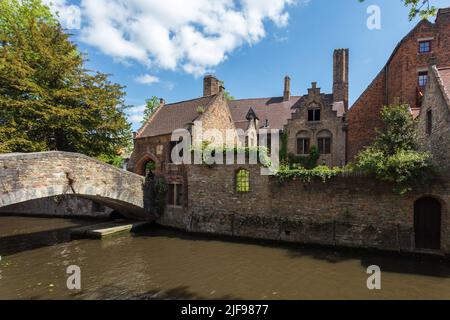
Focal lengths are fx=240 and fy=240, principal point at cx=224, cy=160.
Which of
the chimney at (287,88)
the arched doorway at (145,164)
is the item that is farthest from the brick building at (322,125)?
the arched doorway at (145,164)

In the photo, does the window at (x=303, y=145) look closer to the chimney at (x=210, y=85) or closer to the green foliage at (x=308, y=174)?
the chimney at (x=210, y=85)

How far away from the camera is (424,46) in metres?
15.9

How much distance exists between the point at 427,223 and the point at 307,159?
34.8ft

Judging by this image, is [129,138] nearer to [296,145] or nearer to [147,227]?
[147,227]

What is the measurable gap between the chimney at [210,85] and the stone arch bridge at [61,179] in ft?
33.2

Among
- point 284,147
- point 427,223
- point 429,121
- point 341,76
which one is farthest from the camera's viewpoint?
point 341,76

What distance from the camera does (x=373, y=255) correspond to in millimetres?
9414

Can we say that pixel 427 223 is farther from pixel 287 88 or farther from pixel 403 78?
pixel 287 88

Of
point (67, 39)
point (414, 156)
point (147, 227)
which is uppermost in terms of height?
point (67, 39)

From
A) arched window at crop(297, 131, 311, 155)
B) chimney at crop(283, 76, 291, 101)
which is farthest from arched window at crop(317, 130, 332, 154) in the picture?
chimney at crop(283, 76, 291, 101)

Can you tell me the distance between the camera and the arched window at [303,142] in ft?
65.1

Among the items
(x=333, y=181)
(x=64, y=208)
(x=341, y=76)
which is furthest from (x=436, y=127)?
(x=64, y=208)

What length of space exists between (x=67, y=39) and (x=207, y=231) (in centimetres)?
1579
